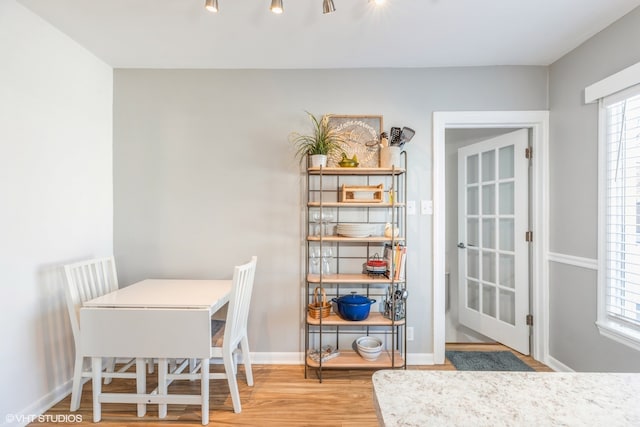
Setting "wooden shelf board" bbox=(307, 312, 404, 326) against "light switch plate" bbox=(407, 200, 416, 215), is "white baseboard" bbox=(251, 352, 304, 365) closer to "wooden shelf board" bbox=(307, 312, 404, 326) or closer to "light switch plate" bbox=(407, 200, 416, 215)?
"wooden shelf board" bbox=(307, 312, 404, 326)

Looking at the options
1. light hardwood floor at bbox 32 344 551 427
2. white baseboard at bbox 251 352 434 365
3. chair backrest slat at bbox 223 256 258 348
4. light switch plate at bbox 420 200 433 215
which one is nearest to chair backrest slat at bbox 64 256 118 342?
light hardwood floor at bbox 32 344 551 427

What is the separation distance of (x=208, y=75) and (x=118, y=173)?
1.05 metres

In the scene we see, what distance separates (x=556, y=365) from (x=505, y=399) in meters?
2.30

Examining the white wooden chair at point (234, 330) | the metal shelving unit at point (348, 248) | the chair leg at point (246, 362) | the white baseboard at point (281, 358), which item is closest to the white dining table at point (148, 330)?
the white wooden chair at point (234, 330)

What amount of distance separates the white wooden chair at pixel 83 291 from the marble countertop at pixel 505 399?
1.85 m

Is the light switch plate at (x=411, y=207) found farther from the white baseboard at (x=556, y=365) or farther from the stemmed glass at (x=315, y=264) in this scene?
the white baseboard at (x=556, y=365)

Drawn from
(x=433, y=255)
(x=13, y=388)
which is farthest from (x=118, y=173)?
(x=433, y=255)

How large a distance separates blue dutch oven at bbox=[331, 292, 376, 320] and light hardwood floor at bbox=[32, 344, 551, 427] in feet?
1.52

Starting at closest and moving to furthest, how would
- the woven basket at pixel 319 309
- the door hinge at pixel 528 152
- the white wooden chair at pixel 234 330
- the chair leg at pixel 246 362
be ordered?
the white wooden chair at pixel 234 330 → the chair leg at pixel 246 362 → the woven basket at pixel 319 309 → the door hinge at pixel 528 152

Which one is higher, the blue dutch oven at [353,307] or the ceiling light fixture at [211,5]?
the ceiling light fixture at [211,5]

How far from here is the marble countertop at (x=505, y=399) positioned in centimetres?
65

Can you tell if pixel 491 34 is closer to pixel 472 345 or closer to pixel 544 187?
pixel 544 187

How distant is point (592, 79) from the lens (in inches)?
83.8

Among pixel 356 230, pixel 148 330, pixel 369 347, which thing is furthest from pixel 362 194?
pixel 148 330
